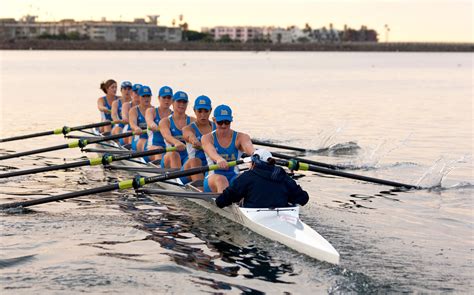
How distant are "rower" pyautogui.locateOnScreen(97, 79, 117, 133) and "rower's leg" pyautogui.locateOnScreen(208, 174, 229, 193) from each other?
9127 mm

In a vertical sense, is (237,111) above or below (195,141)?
below

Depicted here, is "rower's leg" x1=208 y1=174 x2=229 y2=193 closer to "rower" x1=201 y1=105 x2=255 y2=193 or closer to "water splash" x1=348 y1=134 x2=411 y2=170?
"rower" x1=201 y1=105 x2=255 y2=193

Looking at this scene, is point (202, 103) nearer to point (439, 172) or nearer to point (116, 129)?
point (439, 172)

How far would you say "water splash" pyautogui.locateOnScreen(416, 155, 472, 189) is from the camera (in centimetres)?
1612

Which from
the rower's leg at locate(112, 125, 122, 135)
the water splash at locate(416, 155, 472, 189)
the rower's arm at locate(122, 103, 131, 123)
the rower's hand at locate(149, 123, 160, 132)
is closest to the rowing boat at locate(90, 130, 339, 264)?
the rower's hand at locate(149, 123, 160, 132)

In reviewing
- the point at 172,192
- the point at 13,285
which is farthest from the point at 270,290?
the point at 172,192

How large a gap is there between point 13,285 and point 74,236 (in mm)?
2291

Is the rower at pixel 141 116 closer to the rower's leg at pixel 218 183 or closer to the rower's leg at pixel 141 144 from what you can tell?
the rower's leg at pixel 141 144

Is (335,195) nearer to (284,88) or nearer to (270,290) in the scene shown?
(270,290)

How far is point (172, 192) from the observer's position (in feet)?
41.7

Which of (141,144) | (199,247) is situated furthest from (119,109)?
(199,247)

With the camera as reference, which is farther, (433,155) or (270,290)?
(433,155)

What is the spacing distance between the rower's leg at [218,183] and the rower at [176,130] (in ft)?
7.16

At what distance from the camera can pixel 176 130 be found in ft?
50.3
